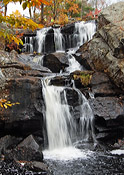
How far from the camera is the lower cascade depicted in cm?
755

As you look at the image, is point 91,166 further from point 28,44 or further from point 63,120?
point 28,44

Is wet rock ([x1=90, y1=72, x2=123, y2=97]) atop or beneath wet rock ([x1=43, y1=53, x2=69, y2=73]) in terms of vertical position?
beneath

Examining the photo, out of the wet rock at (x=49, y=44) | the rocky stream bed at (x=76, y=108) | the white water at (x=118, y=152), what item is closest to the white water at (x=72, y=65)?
the rocky stream bed at (x=76, y=108)

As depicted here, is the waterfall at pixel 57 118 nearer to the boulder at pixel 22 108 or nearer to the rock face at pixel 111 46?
the boulder at pixel 22 108

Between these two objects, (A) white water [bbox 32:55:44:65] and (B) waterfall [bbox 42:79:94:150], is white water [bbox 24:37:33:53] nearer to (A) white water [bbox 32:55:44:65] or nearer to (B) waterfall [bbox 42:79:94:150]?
(A) white water [bbox 32:55:44:65]

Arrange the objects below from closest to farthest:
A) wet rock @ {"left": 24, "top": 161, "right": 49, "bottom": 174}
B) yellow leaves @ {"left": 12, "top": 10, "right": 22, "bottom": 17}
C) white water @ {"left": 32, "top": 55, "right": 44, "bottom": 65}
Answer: yellow leaves @ {"left": 12, "top": 10, "right": 22, "bottom": 17} < wet rock @ {"left": 24, "top": 161, "right": 49, "bottom": 174} < white water @ {"left": 32, "top": 55, "right": 44, "bottom": 65}

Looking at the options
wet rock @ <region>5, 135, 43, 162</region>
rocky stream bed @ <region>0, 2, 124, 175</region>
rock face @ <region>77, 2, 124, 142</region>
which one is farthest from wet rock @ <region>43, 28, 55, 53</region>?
wet rock @ <region>5, 135, 43, 162</region>

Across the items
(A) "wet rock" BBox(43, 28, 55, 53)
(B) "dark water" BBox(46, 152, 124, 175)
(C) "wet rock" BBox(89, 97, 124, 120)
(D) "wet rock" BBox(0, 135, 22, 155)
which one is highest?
(A) "wet rock" BBox(43, 28, 55, 53)

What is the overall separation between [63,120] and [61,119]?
100 millimetres

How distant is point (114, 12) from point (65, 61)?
Result: 165 inches

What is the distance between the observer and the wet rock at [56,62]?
1193 centimetres

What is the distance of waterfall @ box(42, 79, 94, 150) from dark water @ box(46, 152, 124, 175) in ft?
4.89

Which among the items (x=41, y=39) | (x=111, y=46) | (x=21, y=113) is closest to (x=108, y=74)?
(x=111, y=46)

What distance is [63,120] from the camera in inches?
311
